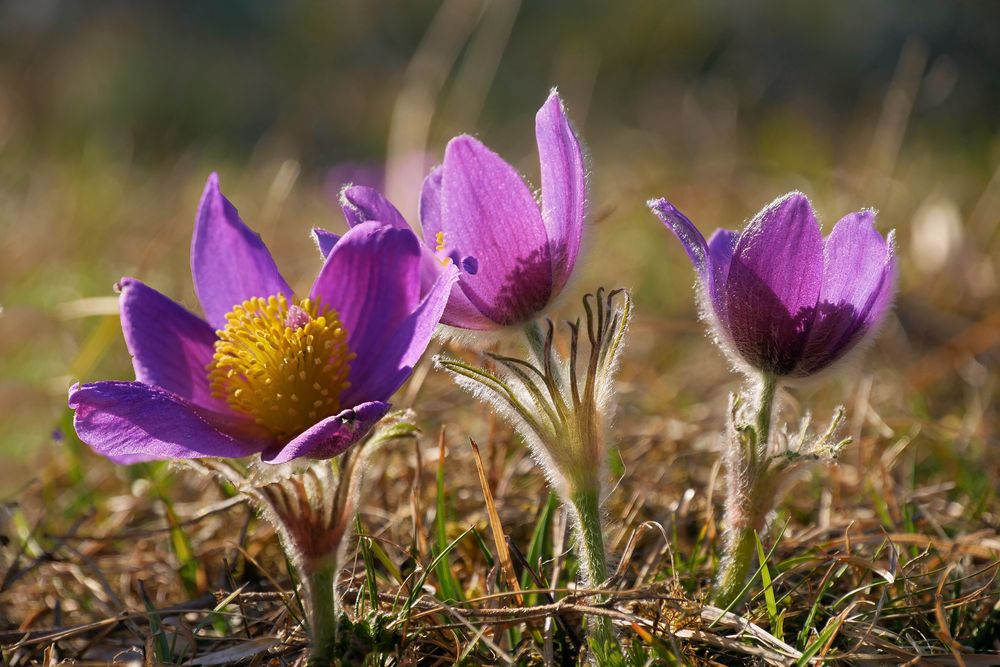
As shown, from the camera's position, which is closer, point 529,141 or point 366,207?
point 366,207

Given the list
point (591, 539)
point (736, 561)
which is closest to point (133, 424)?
point (591, 539)

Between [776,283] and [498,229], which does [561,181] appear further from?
[776,283]

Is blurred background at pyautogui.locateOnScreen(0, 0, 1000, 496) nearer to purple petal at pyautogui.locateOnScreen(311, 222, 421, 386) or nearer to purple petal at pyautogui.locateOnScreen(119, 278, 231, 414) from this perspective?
purple petal at pyautogui.locateOnScreen(311, 222, 421, 386)

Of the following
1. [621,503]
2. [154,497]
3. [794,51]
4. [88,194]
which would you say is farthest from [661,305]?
[794,51]

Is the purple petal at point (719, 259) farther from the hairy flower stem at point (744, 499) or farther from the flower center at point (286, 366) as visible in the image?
the flower center at point (286, 366)

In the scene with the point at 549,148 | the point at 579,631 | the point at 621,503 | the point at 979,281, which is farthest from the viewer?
the point at 979,281

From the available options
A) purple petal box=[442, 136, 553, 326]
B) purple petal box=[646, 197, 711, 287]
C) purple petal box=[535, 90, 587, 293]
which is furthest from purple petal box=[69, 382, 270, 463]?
purple petal box=[646, 197, 711, 287]

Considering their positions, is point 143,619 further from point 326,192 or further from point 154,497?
point 326,192
